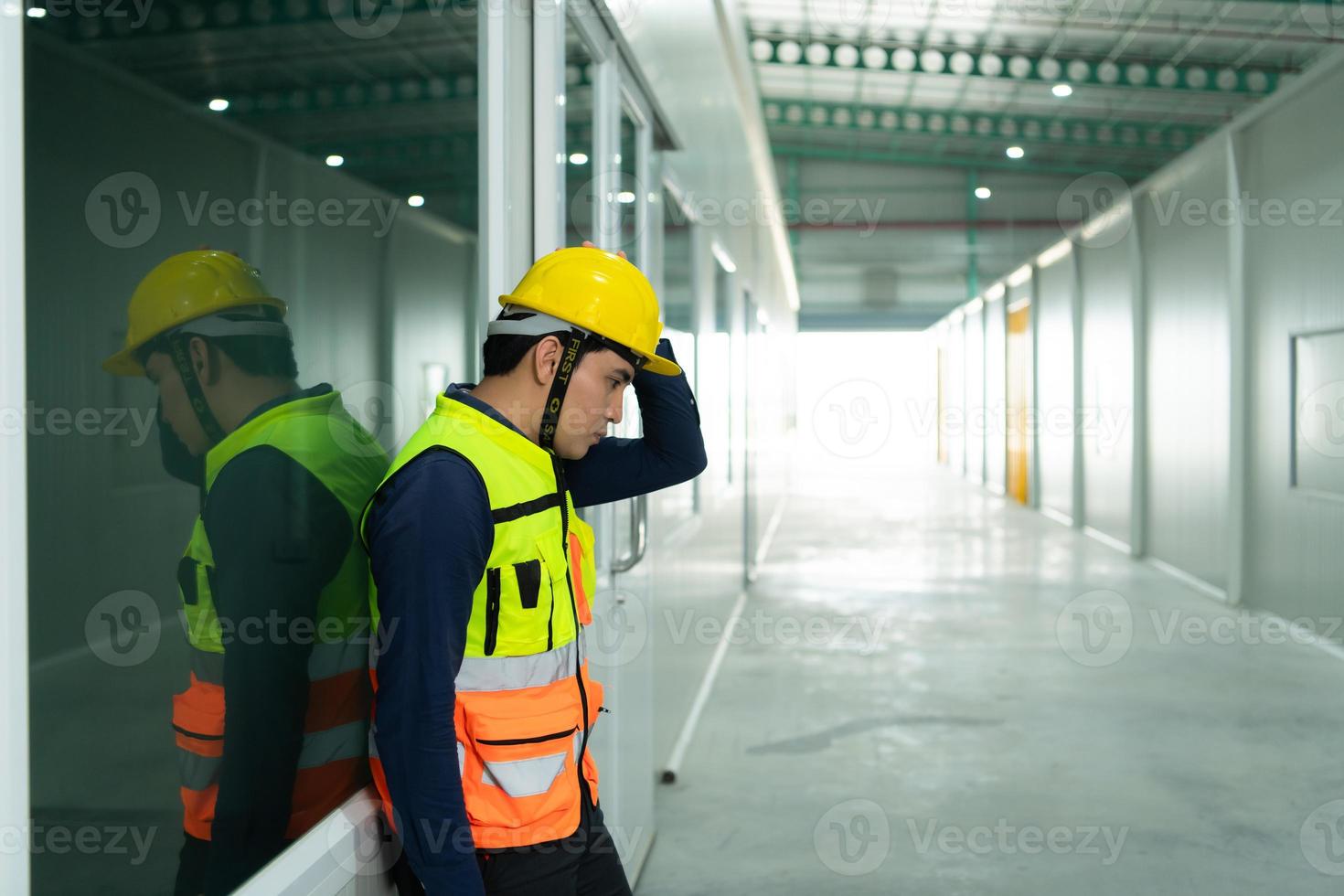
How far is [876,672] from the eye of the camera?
6.14 m

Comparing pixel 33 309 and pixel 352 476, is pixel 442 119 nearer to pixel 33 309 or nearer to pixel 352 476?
pixel 352 476

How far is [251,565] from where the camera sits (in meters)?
1.47

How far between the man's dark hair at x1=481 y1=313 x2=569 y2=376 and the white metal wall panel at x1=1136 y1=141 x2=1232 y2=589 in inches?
289

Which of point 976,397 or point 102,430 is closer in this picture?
point 102,430

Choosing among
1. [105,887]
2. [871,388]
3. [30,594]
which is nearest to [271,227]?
[30,594]

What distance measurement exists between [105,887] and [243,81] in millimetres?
984

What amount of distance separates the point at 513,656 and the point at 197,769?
1.55ft

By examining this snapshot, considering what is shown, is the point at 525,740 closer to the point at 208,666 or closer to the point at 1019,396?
the point at 208,666

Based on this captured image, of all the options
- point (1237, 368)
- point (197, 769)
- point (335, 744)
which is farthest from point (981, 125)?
point (197, 769)

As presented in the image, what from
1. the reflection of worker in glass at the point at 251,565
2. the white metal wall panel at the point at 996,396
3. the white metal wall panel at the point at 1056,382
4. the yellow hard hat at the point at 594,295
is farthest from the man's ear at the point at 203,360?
the white metal wall panel at the point at 996,396

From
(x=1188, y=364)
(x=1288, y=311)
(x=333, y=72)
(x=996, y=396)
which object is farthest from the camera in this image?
(x=996, y=396)

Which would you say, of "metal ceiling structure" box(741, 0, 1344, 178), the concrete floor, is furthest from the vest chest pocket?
"metal ceiling structure" box(741, 0, 1344, 178)

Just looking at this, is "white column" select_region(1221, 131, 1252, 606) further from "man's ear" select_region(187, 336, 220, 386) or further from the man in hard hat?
"man's ear" select_region(187, 336, 220, 386)

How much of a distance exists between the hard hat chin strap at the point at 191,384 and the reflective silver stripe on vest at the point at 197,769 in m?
0.39
